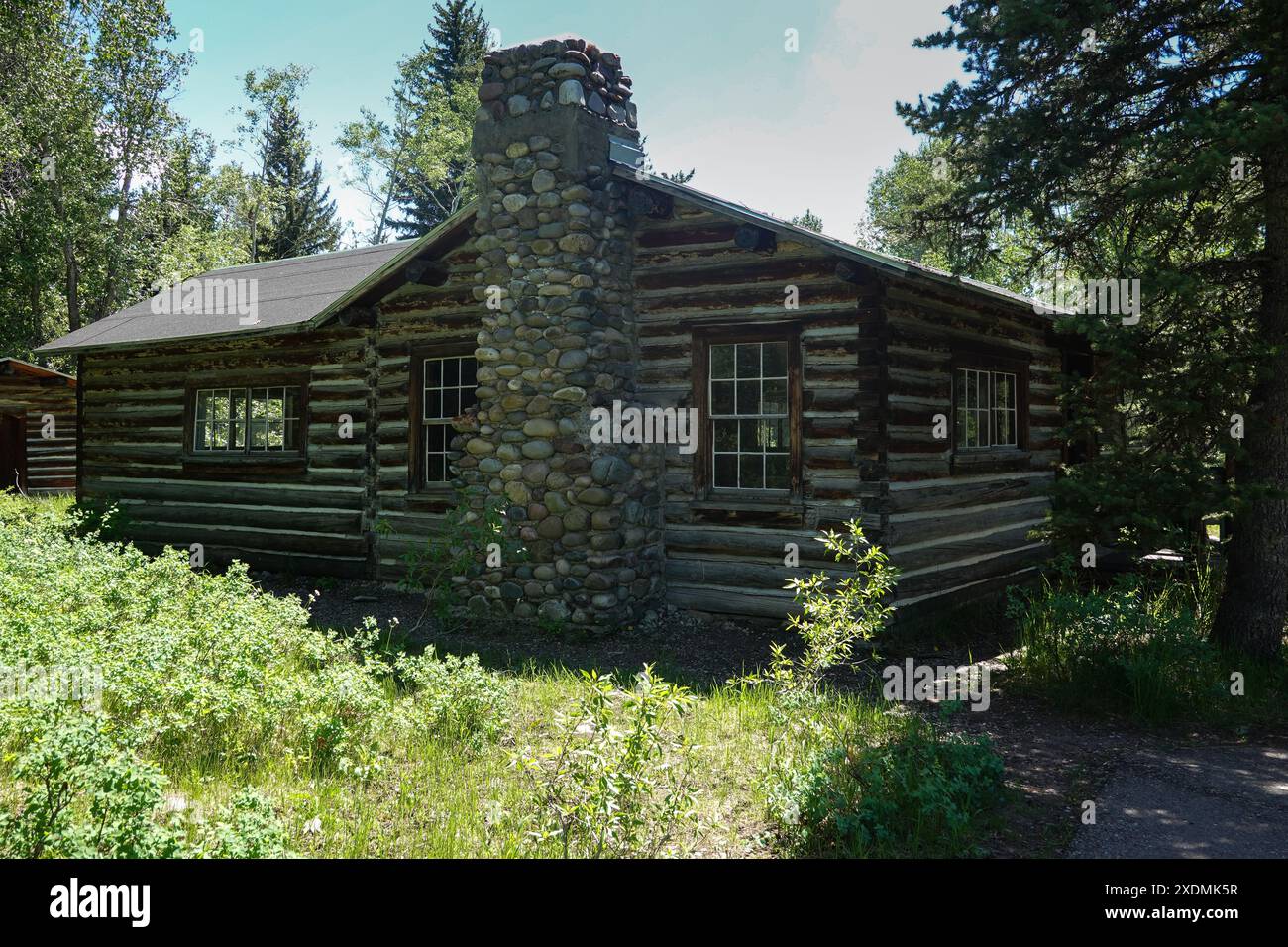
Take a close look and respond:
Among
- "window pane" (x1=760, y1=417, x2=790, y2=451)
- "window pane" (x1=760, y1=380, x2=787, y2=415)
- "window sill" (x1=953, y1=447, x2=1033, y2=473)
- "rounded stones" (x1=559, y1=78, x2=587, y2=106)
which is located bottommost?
"window sill" (x1=953, y1=447, x2=1033, y2=473)

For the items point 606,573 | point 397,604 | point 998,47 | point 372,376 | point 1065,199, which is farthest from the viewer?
point 372,376

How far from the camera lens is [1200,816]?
17.2ft

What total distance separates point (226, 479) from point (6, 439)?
14566 mm

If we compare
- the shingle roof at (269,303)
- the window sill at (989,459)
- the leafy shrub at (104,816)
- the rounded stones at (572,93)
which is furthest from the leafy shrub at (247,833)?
the window sill at (989,459)

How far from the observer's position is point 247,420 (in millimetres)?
14625

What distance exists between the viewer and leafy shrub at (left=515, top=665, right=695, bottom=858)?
14.1 ft

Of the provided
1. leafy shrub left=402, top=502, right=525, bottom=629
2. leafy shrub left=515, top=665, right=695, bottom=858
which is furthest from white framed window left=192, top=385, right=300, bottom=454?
leafy shrub left=515, top=665, right=695, bottom=858

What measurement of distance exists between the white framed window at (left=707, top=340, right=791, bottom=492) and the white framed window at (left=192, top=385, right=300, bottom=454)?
696 cm

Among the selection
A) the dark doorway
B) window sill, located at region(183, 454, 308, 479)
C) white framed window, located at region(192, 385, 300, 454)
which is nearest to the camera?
window sill, located at region(183, 454, 308, 479)

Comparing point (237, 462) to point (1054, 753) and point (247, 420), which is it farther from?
point (1054, 753)

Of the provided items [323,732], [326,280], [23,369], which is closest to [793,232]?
[323,732]

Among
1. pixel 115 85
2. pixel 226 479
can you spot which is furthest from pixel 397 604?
pixel 115 85

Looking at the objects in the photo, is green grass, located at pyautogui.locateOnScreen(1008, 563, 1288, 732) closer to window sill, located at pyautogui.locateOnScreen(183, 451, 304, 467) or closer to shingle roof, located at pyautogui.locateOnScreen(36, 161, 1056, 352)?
shingle roof, located at pyautogui.locateOnScreen(36, 161, 1056, 352)

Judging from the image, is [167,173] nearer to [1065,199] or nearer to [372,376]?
[372,376]
